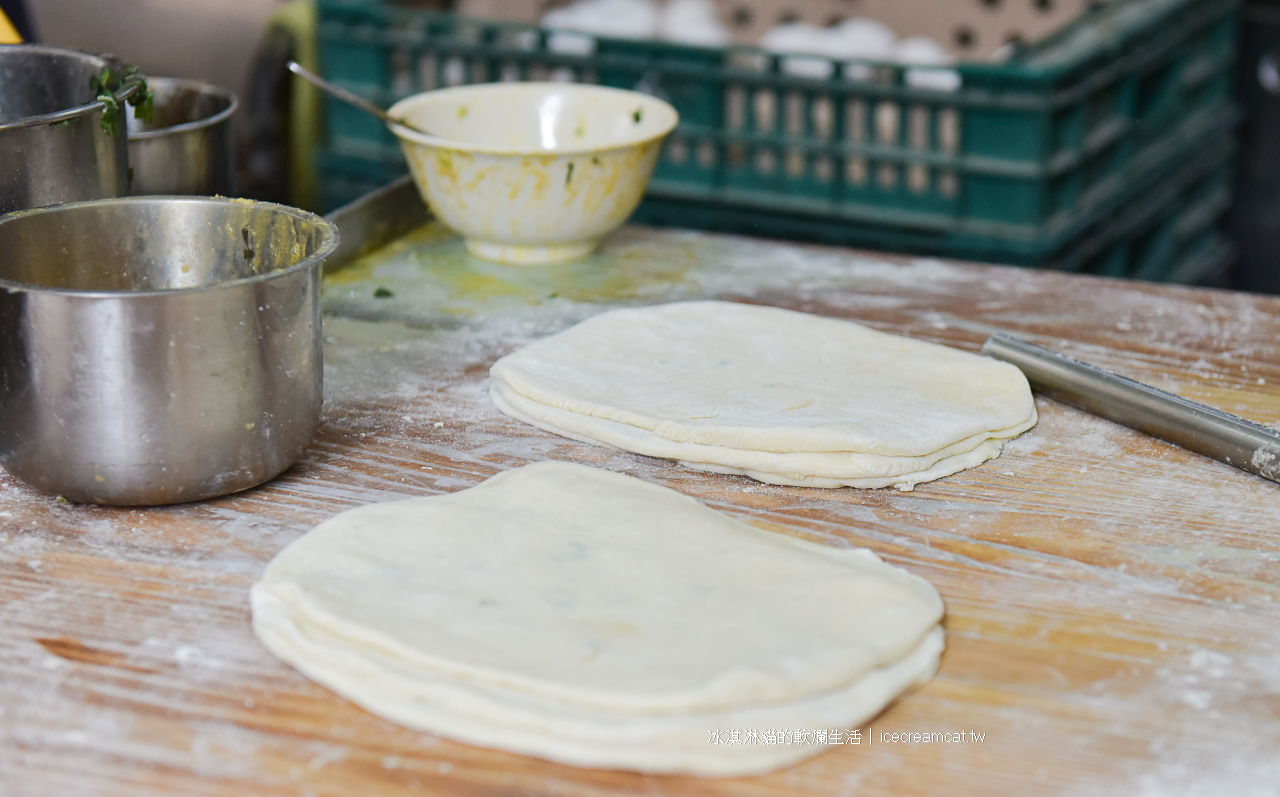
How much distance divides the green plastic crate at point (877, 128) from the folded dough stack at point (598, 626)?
1265 millimetres

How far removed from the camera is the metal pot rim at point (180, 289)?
1.01m

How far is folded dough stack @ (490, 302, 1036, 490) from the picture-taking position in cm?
122

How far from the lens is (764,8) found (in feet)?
11.0

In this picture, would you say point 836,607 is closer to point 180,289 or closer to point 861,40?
point 180,289

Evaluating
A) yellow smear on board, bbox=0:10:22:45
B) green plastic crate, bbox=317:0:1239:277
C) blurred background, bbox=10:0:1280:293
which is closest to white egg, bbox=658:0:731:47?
blurred background, bbox=10:0:1280:293

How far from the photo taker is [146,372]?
1039 mm

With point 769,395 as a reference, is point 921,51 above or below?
above

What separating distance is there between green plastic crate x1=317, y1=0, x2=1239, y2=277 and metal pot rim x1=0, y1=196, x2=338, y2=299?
123 cm

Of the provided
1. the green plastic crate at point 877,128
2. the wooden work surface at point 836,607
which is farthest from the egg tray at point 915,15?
the wooden work surface at point 836,607

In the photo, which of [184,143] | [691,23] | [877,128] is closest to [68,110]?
[184,143]

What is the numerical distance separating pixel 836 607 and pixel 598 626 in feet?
0.64

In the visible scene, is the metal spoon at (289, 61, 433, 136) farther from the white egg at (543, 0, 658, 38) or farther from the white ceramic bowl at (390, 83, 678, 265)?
the white egg at (543, 0, 658, 38)

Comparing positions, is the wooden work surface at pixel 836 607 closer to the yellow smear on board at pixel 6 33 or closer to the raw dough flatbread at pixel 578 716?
the raw dough flatbread at pixel 578 716

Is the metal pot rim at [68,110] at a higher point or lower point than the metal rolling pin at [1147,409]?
higher
